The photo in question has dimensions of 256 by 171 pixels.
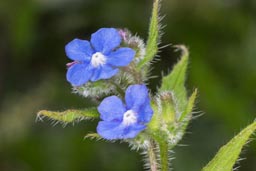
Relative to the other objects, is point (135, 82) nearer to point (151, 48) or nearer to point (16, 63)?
point (151, 48)

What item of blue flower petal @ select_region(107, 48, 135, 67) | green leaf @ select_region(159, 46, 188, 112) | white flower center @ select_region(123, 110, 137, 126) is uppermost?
blue flower petal @ select_region(107, 48, 135, 67)

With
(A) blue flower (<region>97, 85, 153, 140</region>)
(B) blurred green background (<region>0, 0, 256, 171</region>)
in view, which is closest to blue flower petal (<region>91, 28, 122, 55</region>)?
(A) blue flower (<region>97, 85, 153, 140</region>)

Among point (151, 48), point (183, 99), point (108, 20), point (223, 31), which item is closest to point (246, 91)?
point (223, 31)

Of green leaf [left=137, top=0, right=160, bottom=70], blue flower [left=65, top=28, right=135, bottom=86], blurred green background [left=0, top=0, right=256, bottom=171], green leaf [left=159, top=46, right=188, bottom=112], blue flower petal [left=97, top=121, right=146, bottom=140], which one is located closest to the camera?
blue flower petal [left=97, top=121, right=146, bottom=140]

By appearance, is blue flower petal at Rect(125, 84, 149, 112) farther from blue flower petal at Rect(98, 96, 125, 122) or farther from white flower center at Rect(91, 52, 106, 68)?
white flower center at Rect(91, 52, 106, 68)

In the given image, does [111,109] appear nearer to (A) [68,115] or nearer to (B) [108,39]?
(A) [68,115]

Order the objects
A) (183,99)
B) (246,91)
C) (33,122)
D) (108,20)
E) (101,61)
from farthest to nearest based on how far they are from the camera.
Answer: (108,20) < (33,122) < (246,91) < (183,99) < (101,61)

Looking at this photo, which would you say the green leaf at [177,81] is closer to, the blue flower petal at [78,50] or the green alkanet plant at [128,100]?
the green alkanet plant at [128,100]
